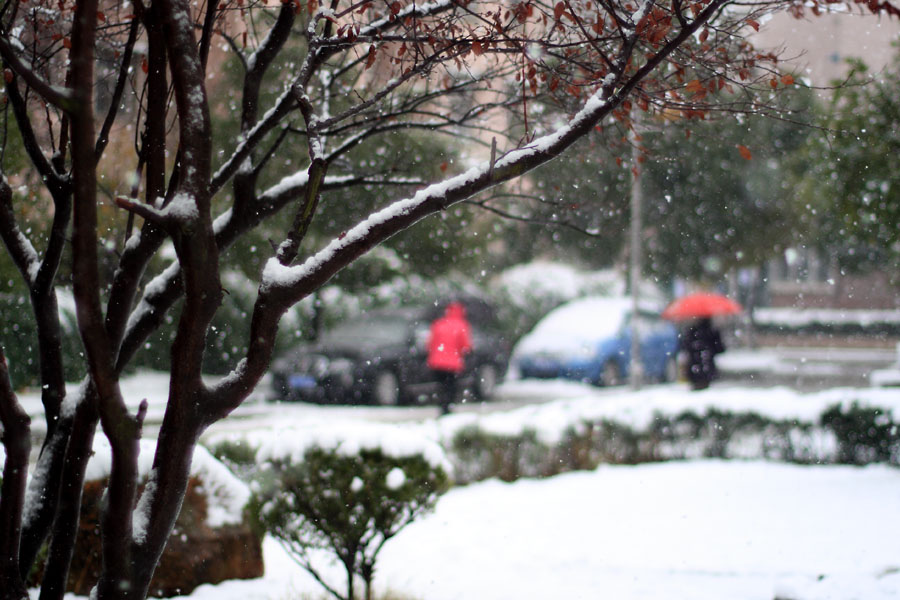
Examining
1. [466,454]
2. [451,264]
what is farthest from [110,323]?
[451,264]

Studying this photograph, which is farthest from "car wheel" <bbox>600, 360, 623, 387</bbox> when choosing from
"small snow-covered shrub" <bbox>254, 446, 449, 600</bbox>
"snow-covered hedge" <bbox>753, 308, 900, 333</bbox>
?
"snow-covered hedge" <bbox>753, 308, 900, 333</bbox>

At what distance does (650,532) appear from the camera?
22.2 ft

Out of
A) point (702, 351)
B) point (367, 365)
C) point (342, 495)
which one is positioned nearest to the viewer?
point (342, 495)

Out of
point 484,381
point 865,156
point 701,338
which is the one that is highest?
point 865,156

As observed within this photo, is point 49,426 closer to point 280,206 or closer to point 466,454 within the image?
point 280,206

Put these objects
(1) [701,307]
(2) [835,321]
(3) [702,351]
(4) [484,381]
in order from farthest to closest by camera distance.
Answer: (2) [835,321] → (4) [484,381] → (1) [701,307] → (3) [702,351]

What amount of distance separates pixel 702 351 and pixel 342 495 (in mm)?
11531

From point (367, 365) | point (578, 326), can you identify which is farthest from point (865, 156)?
point (578, 326)

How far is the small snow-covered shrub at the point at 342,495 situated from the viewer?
4.57m

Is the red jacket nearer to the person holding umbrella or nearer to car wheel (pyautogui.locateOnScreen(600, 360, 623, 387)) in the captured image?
the person holding umbrella

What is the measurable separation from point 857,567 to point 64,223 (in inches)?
204

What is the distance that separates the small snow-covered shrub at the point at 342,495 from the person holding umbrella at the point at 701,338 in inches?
437

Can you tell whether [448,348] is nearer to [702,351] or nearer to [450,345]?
[450,345]

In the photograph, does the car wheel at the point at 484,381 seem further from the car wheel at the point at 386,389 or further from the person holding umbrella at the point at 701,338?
the person holding umbrella at the point at 701,338
